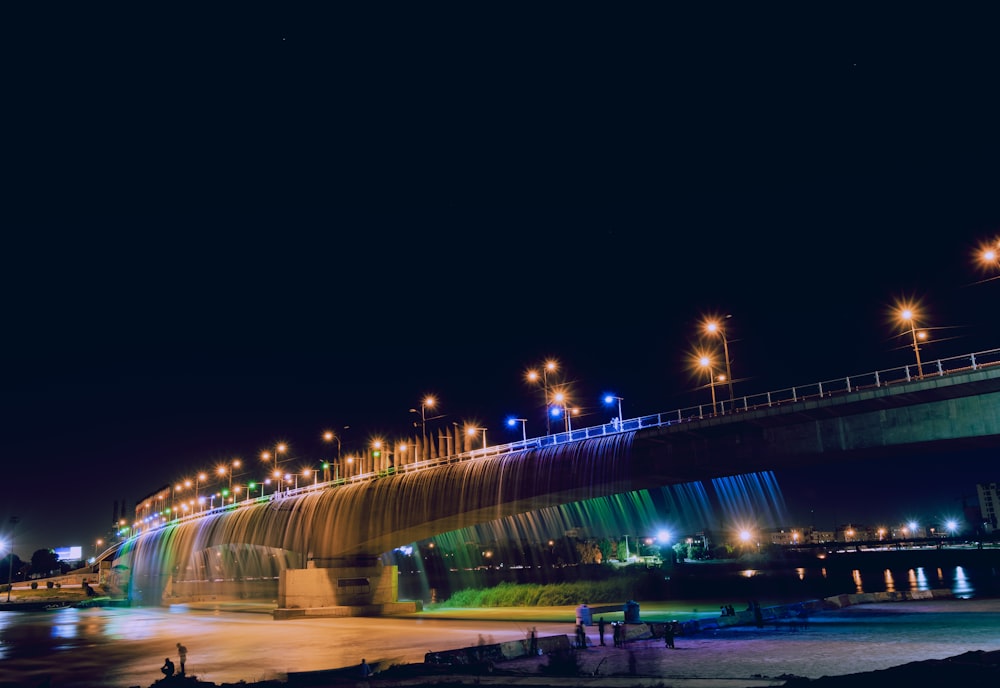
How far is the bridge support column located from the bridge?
0.33ft

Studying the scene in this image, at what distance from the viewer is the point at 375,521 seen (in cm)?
6278

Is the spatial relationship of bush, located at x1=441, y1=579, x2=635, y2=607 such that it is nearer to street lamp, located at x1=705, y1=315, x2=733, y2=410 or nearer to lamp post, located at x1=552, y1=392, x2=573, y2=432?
lamp post, located at x1=552, y1=392, x2=573, y2=432

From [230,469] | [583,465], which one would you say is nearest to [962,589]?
[583,465]

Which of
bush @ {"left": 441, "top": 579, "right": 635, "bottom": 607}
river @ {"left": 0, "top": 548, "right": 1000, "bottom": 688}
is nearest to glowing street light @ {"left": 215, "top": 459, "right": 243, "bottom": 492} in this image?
bush @ {"left": 441, "top": 579, "right": 635, "bottom": 607}

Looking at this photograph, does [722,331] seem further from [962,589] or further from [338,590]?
[962,589]

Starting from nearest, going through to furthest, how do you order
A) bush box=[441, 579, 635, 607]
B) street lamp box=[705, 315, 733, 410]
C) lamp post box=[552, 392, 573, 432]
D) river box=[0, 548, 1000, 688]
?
river box=[0, 548, 1000, 688], street lamp box=[705, 315, 733, 410], lamp post box=[552, 392, 573, 432], bush box=[441, 579, 635, 607]

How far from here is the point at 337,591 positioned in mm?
65000

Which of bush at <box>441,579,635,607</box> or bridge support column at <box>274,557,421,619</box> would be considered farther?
bush at <box>441,579,635,607</box>

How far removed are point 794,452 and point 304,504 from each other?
159ft

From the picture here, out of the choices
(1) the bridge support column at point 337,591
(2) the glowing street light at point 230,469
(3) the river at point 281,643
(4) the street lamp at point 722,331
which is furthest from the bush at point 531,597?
(2) the glowing street light at point 230,469

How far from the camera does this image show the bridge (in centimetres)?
3662

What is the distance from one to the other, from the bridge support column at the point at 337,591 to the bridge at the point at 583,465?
3.9 inches

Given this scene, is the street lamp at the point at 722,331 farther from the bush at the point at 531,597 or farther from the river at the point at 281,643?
the bush at the point at 531,597

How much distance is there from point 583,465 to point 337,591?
28.6m
